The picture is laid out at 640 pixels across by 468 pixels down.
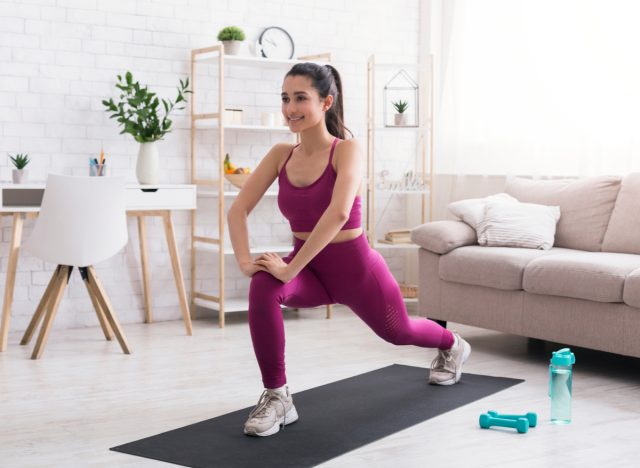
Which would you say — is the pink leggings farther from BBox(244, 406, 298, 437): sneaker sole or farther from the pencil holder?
the pencil holder

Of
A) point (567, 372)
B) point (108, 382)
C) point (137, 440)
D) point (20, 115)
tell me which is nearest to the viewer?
point (137, 440)

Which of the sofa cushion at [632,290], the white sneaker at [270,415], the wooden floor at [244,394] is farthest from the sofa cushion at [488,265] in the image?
the white sneaker at [270,415]

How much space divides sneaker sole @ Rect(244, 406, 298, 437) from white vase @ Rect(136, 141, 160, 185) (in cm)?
216

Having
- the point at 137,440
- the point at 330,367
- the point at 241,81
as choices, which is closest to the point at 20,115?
the point at 241,81

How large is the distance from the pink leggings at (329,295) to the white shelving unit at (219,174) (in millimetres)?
2037

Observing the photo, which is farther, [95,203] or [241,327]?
[241,327]

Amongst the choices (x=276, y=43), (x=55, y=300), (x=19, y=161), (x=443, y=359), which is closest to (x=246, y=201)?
(x=443, y=359)

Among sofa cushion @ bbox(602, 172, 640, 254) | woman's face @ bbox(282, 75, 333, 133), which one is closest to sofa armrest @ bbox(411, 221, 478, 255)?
sofa cushion @ bbox(602, 172, 640, 254)

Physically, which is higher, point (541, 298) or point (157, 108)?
point (157, 108)

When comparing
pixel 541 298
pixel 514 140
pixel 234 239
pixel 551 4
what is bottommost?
pixel 541 298

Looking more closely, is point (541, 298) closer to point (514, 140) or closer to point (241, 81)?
point (514, 140)

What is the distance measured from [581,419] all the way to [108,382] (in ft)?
5.93

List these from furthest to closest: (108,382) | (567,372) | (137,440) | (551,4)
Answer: (551,4) → (108,382) → (567,372) → (137,440)

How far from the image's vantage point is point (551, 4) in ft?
17.4
